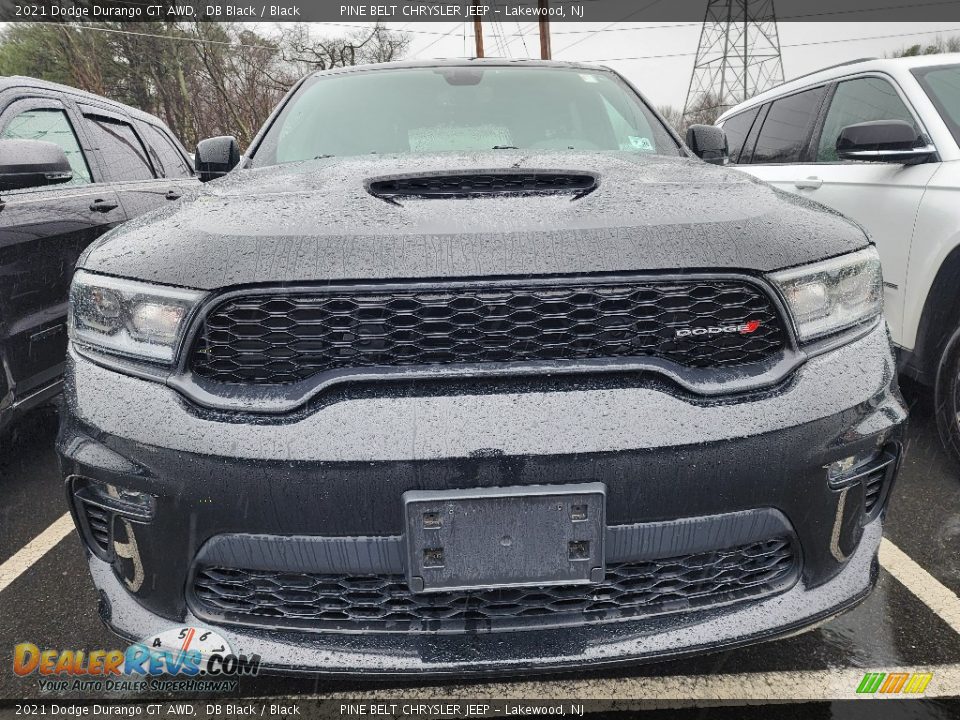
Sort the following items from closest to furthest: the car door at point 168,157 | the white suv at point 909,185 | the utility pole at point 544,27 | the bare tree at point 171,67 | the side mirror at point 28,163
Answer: the side mirror at point 28,163 < the white suv at point 909,185 < the car door at point 168,157 < the utility pole at point 544,27 < the bare tree at point 171,67

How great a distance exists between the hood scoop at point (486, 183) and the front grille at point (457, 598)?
87 centimetres

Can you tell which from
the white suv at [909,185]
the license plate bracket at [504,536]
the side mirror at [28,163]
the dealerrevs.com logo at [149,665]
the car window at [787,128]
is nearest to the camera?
the license plate bracket at [504,536]

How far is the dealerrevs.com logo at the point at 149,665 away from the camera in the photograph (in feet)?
4.20

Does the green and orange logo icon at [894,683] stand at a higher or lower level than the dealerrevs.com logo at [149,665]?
lower

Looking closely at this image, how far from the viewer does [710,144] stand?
104 inches

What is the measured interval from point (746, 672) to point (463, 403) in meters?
1.12

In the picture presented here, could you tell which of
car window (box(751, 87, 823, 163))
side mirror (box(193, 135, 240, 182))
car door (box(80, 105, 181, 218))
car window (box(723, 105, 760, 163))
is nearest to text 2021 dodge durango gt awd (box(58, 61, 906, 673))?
side mirror (box(193, 135, 240, 182))

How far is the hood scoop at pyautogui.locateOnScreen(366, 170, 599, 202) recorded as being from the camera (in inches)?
62.1

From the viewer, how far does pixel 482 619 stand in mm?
1266

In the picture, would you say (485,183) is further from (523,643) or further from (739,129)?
(739,129)

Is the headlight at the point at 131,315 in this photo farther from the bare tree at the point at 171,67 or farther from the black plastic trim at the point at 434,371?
the bare tree at the point at 171,67

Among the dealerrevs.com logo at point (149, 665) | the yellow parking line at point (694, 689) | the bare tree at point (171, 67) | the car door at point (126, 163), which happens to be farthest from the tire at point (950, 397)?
the bare tree at point (171, 67)

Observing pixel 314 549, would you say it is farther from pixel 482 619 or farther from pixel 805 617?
pixel 805 617

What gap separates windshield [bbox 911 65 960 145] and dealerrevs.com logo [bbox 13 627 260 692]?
352cm
